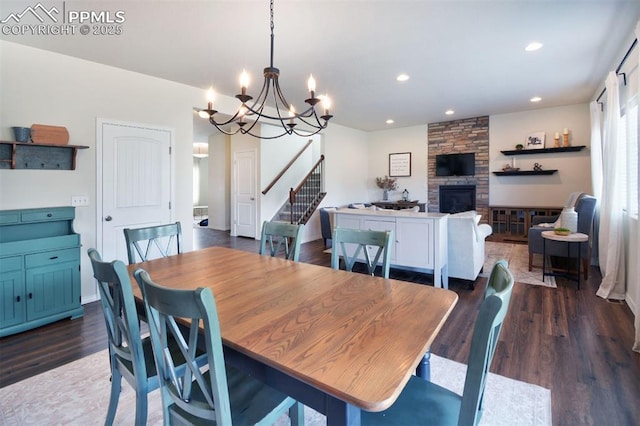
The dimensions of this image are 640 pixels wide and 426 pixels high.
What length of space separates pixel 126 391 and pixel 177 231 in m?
1.15

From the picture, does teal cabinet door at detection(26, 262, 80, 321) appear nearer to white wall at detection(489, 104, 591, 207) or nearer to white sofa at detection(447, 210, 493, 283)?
white sofa at detection(447, 210, 493, 283)

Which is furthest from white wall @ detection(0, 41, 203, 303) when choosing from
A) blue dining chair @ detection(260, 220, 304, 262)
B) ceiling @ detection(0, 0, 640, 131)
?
blue dining chair @ detection(260, 220, 304, 262)

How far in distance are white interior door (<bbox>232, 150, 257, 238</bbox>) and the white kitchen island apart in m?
3.98

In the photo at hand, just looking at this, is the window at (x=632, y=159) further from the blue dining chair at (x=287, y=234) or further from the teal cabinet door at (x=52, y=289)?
the teal cabinet door at (x=52, y=289)

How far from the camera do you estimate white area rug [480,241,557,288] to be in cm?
416

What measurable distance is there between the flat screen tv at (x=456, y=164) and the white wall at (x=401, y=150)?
41 centimetres

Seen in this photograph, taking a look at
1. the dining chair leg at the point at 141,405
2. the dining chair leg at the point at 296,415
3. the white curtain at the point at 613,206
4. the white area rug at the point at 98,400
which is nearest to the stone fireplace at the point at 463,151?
the white curtain at the point at 613,206

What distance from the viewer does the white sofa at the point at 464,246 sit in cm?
379

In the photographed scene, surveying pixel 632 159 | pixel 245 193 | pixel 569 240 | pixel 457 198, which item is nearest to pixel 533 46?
pixel 632 159

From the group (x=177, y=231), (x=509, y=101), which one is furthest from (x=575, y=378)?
(x=509, y=101)

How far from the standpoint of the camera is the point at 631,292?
3.24m

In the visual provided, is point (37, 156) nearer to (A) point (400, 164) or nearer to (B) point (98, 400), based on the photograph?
(B) point (98, 400)

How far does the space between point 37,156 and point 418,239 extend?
4.15 metres

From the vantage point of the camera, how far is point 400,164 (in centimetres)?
834
